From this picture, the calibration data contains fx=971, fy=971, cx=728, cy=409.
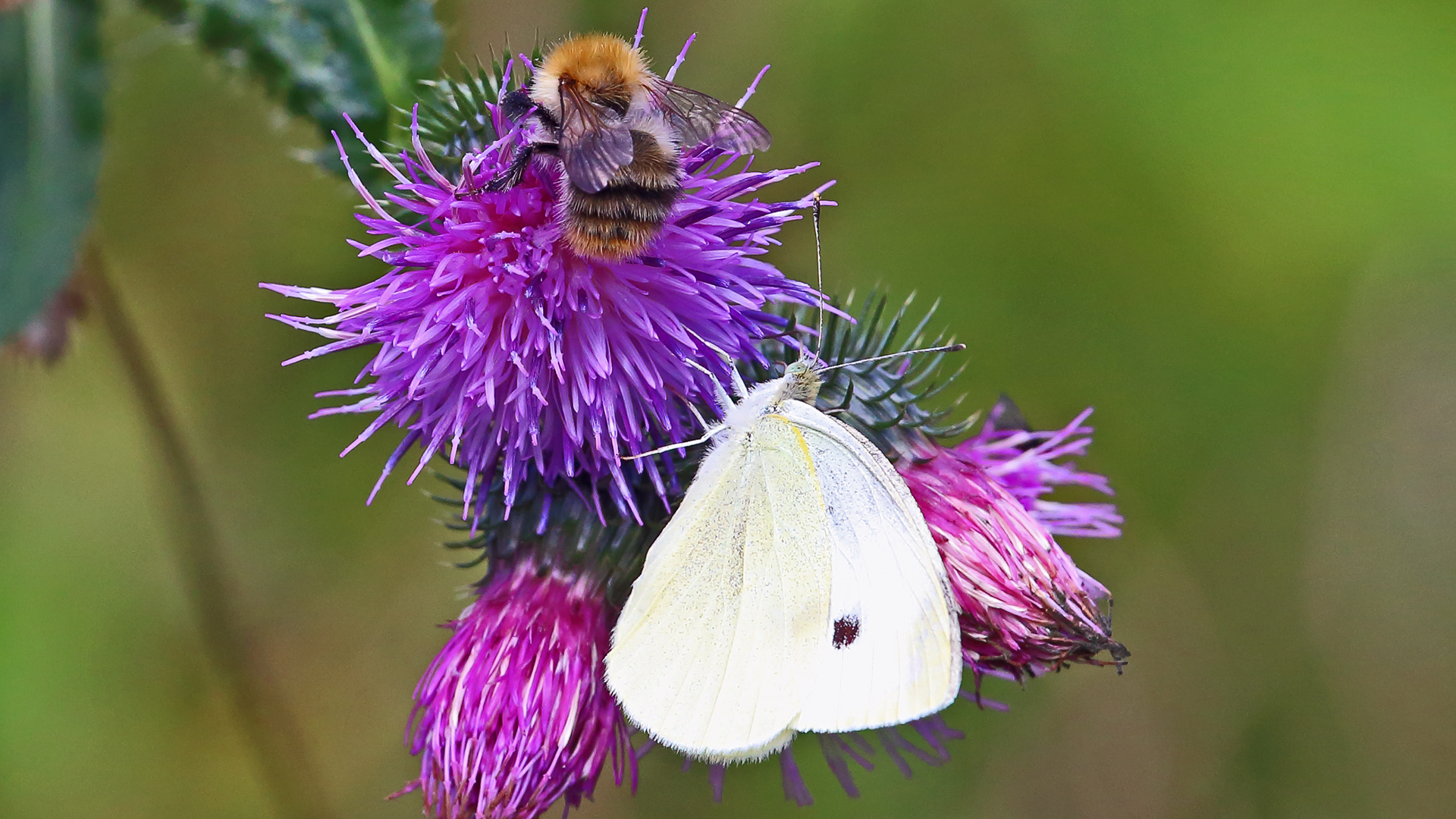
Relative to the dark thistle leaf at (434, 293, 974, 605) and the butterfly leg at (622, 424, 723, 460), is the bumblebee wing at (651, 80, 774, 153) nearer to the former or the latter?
the dark thistle leaf at (434, 293, 974, 605)

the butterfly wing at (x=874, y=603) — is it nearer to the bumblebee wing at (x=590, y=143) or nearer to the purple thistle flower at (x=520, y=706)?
the purple thistle flower at (x=520, y=706)

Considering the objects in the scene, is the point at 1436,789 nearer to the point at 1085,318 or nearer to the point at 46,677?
the point at 1085,318

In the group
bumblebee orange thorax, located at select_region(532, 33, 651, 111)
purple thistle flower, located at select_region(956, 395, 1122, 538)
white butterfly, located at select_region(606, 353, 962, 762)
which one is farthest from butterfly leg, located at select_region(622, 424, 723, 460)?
purple thistle flower, located at select_region(956, 395, 1122, 538)

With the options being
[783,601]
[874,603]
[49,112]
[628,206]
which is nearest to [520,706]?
[783,601]

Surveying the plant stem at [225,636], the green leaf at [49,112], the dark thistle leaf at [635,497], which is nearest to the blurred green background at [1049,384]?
the plant stem at [225,636]

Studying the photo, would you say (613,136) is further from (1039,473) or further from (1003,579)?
(1039,473)

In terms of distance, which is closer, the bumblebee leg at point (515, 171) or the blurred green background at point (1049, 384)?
the bumblebee leg at point (515, 171)
